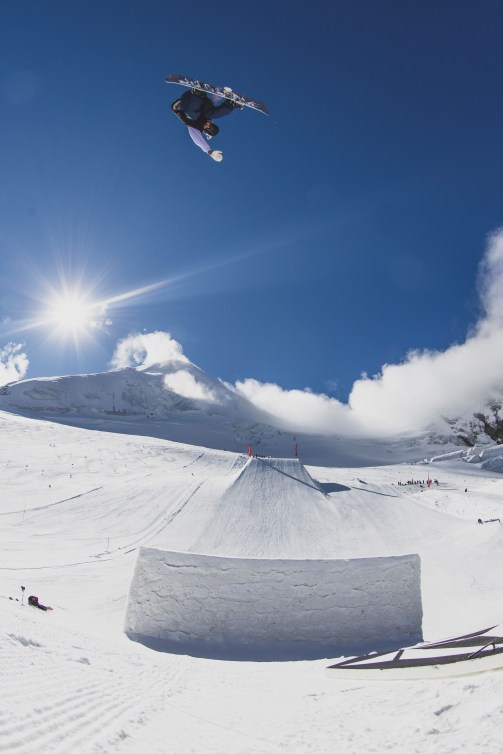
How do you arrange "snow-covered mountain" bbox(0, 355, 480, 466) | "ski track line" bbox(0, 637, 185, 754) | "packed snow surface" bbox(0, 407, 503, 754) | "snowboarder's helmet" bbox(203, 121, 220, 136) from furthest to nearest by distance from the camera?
"snow-covered mountain" bbox(0, 355, 480, 466) < "snowboarder's helmet" bbox(203, 121, 220, 136) < "packed snow surface" bbox(0, 407, 503, 754) < "ski track line" bbox(0, 637, 185, 754)

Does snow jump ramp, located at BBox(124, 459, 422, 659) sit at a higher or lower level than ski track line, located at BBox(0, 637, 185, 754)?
lower

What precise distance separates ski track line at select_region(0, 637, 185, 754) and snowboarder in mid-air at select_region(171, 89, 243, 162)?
10.2 metres

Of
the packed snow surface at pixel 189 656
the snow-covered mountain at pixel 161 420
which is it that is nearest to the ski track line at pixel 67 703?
the packed snow surface at pixel 189 656

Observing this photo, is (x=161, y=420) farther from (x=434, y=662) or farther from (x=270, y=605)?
(x=434, y=662)

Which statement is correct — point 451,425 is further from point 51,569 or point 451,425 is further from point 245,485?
point 51,569

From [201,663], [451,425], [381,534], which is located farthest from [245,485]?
[451,425]

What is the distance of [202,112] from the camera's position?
10273mm

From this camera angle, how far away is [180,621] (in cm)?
1072

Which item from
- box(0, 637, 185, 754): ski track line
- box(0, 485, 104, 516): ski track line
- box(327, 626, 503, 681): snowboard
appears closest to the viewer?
box(0, 637, 185, 754): ski track line

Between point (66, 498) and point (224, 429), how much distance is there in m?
92.8

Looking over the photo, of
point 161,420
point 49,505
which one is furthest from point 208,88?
point 161,420

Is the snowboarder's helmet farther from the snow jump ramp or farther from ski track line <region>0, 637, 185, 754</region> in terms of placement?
ski track line <region>0, 637, 185, 754</region>

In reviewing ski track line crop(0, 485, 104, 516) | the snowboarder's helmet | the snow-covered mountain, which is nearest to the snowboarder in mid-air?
the snowboarder's helmet

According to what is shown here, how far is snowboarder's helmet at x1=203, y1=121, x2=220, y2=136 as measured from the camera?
33.9 ft
